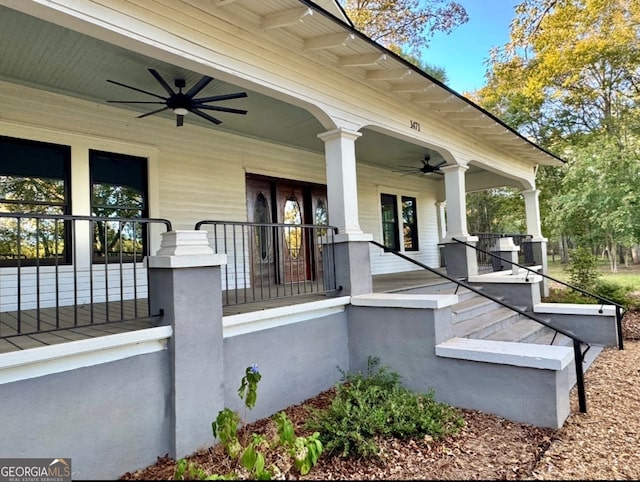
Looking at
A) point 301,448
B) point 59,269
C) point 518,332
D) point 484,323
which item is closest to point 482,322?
point 484,323

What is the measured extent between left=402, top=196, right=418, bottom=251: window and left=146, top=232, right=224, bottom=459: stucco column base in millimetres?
7913

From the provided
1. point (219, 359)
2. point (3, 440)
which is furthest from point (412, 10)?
point (3, 440)

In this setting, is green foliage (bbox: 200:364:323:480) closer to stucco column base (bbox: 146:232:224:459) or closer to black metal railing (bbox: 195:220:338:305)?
stucco column base (bbox: 146:232:224:459)

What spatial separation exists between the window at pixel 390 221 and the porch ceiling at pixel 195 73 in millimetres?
3539

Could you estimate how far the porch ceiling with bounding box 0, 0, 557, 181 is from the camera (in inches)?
141

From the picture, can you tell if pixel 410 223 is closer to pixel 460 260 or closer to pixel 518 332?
pixel 460 260

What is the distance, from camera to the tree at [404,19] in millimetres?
14288

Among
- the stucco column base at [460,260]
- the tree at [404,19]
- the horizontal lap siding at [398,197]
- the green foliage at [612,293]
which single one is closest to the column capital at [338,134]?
the stucco column base at [460,260]

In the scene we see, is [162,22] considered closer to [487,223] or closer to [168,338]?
[168,338]

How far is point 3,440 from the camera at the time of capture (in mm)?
2332

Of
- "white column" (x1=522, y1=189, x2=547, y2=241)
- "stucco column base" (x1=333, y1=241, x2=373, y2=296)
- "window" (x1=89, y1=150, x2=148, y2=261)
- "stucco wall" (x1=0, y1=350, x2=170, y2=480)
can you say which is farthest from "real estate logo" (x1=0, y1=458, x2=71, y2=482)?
"white column" (x1=522, y1=189, x2=547, y2=241)

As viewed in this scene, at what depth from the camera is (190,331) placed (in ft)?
9.91

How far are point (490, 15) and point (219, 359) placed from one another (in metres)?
16.3

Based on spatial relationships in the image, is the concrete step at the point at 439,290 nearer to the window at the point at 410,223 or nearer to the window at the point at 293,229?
the window at the point at 293,229
